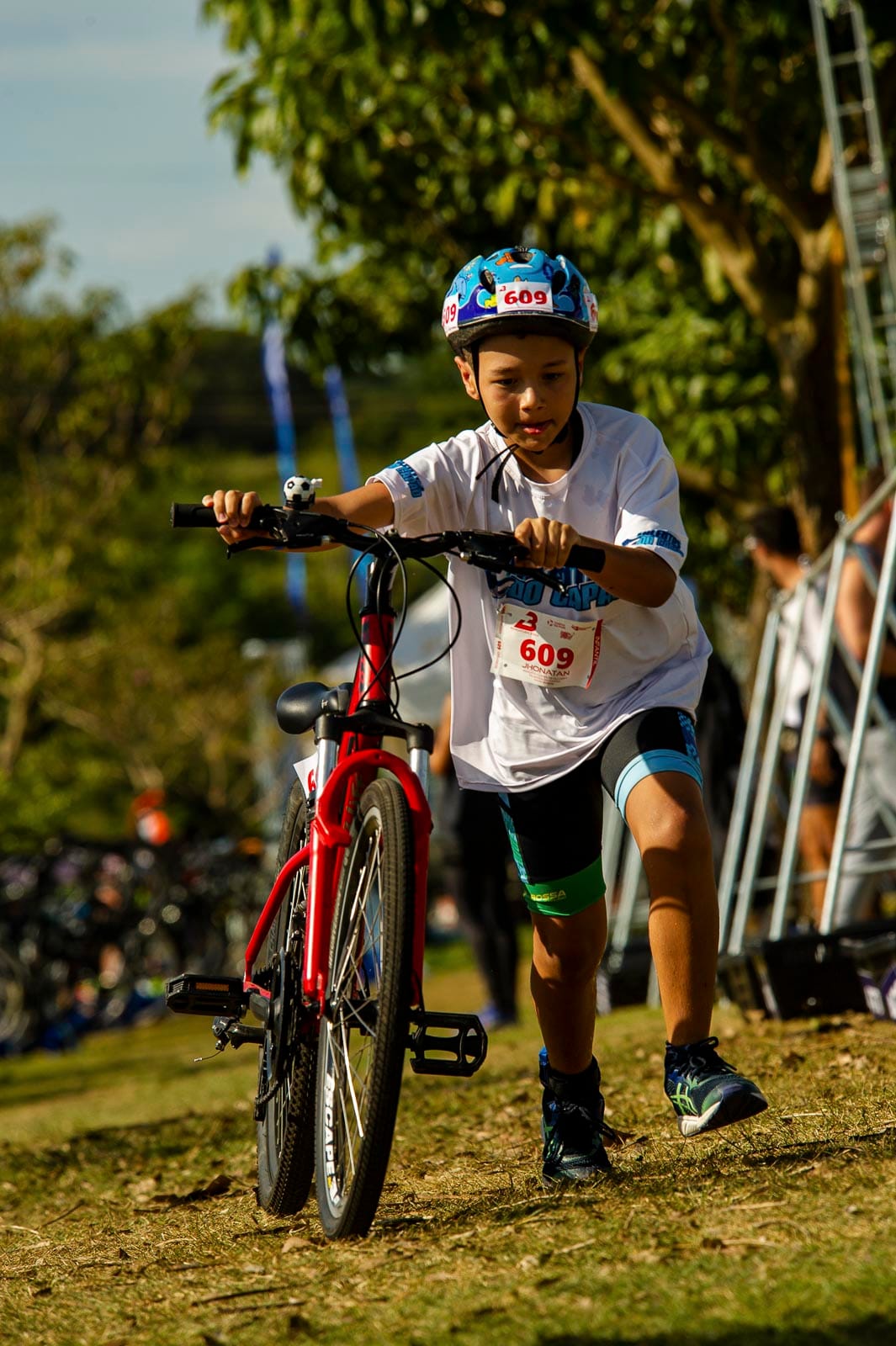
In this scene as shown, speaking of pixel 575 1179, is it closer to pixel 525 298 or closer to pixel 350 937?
pixel 350 937

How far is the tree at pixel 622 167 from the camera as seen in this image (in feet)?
30.5

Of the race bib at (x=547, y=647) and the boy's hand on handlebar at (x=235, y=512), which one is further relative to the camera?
the race bib at (x=547, y=647)

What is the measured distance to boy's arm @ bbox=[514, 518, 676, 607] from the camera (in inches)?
134

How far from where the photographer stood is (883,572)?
5.98m

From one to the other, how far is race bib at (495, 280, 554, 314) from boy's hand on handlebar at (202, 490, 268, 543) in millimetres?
686

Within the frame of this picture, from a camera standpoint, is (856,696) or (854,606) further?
(856,696)

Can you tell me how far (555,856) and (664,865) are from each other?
0.34 m

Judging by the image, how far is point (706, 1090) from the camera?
3604 mm

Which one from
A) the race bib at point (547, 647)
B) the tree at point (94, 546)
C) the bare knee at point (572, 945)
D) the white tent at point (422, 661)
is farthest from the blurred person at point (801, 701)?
the tree at point (94, 546)

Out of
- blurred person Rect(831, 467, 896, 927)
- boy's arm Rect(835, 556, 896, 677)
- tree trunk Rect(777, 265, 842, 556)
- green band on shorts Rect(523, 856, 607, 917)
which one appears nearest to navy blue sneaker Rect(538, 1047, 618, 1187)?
green band on shorts Rect(523, 856, 607, 917)

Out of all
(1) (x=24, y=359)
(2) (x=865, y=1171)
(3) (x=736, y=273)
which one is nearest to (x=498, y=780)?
(2) (x=865, y=1171)

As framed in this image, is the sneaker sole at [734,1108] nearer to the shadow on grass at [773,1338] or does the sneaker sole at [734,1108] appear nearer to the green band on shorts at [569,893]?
the green band on shorts at [569,893]

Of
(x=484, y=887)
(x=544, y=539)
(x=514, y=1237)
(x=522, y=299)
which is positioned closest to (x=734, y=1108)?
(x=514, y=1237)

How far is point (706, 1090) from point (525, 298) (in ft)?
5.44
